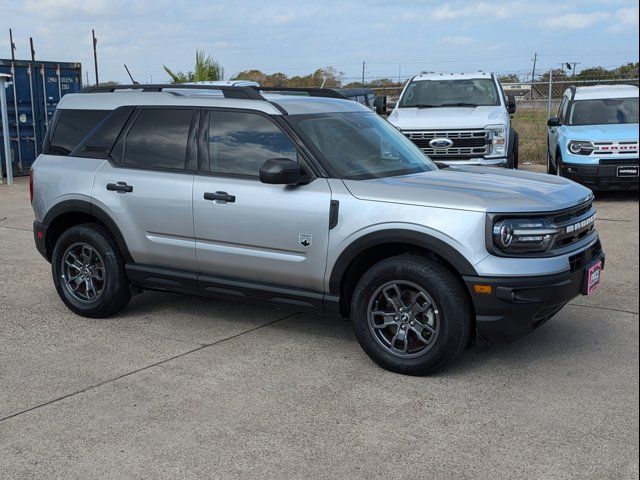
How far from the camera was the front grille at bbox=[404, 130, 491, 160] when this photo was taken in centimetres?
1103

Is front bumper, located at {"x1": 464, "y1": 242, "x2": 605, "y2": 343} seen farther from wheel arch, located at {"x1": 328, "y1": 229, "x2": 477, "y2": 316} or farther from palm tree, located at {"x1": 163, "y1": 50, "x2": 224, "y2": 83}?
palm tree, located at {"x1": 163, "y1": 50, "x2": 224, "y2": 83}

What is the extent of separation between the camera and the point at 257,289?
5121 millimetres

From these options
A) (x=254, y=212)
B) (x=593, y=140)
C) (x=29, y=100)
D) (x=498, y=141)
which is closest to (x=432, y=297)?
(x=254, y=212)

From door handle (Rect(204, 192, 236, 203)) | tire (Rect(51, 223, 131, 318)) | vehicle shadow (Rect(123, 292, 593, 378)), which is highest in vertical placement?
door handle (Rect(204, 192, 236, 203))

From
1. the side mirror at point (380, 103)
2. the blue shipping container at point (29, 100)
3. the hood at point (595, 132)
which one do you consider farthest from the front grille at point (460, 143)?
the blue shipping container at point (29, 100)

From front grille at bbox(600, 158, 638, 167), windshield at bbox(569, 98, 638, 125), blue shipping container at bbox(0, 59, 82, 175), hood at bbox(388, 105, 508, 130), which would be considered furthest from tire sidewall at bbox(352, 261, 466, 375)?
blue shipping container at bbox(0, 59, 82, 175)

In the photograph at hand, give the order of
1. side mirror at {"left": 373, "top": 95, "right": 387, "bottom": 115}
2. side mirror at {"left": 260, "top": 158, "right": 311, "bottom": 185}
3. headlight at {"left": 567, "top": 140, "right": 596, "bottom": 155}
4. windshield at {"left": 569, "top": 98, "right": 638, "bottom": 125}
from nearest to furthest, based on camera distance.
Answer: side mirror at {"left": 260, "top": 158, "right": 311, "bottom": 185}, headlight at {"left": 567, "top": 140, "right": 596, "bottom": 155}, windshield at {"left": 569, "top": 98, "right": 638, "bottom": 125}, side mirror at {"left": 373, "top": 95, "right": 387, "bottom": 115}

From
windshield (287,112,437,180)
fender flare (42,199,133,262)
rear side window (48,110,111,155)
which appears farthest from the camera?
rear side window (48,110,111,155)

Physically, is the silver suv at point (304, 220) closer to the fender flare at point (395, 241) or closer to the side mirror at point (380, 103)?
the fender flare at point (395, 241)

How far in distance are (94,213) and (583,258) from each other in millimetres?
3626

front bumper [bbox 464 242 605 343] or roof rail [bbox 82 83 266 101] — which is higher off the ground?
roof rail [bbox 82 83 266 101]

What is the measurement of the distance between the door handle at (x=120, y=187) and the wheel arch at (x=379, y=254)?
180 centimetres

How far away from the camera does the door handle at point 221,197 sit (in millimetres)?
5117

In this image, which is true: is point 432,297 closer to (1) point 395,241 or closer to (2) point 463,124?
(1) point 395,241
